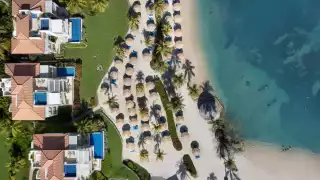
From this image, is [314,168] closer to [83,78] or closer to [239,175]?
[239,175]

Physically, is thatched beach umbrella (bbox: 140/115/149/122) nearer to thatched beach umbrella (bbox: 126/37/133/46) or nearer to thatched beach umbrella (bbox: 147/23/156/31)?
thatched beach umbrella (bbox: 126/37/133/46)

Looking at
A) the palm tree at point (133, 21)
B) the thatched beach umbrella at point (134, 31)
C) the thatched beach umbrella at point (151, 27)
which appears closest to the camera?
the palm tree at point (133, 21)

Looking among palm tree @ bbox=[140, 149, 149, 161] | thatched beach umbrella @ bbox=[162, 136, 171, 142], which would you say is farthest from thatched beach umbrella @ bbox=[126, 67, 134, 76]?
palm tree @ bbox=[140, 149, 149, 161]

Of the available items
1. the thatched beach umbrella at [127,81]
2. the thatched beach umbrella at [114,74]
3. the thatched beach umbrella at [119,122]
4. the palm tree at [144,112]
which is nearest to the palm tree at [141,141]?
the palm tree at [144,112]

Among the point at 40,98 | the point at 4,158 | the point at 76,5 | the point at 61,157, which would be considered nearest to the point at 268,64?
the point at 76,5

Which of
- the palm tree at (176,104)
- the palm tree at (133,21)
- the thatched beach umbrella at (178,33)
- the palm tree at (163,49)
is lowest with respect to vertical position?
the palm tree at (176,104)

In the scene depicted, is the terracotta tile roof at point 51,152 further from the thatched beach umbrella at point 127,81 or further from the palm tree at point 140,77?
the palm tree at point 140,77

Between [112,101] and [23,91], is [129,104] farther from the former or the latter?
[23,91]
